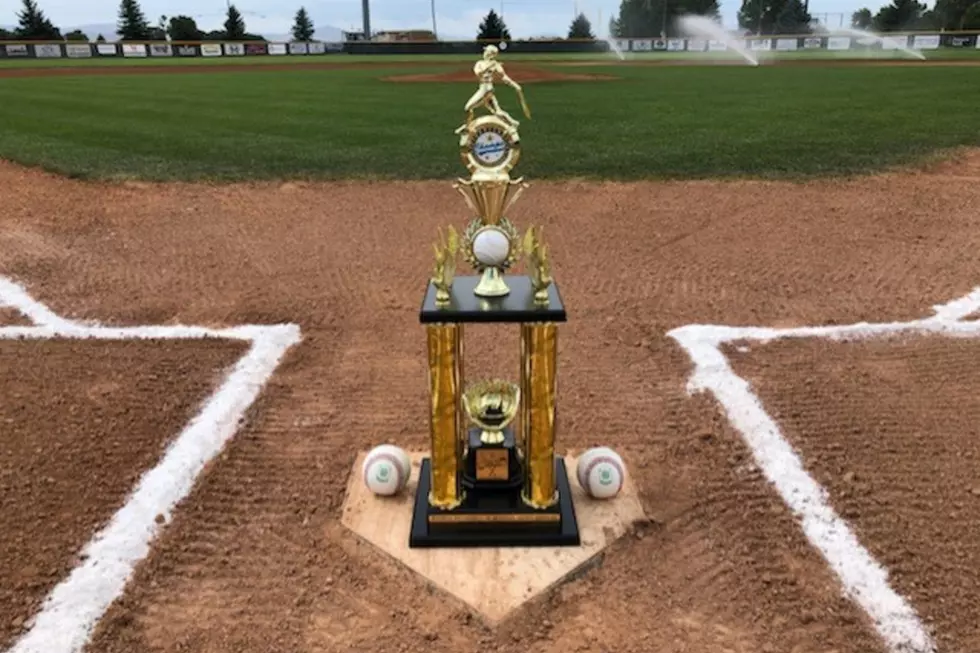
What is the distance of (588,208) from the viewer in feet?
35.9

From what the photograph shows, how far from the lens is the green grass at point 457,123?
1331cm

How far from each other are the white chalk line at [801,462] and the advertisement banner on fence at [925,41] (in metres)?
56.8

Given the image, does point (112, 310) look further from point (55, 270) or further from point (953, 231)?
point (953, 231)

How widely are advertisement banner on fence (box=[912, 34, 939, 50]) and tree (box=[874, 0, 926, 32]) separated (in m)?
11.5

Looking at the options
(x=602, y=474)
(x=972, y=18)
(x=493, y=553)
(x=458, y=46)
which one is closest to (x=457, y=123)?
(x=602, y=474)

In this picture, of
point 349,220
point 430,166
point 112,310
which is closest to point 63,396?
point 112,310

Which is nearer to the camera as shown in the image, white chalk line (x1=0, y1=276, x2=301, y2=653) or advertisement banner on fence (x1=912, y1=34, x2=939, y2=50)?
white chalk line (x1=0, y1=276, x2=301, y2=653)

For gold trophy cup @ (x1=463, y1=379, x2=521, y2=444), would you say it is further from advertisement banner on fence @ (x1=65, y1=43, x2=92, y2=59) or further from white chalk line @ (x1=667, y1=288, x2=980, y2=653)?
advertisement banner on fence @ (x1=65, y1=43, x2=92, y2=59)

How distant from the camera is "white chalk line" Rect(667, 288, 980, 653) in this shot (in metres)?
3.84

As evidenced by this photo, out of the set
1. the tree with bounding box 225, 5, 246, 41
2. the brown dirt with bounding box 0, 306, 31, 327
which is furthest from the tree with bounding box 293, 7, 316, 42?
the brown dirt with bounding box 0, 306, 31, 327

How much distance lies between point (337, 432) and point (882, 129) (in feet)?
49.5

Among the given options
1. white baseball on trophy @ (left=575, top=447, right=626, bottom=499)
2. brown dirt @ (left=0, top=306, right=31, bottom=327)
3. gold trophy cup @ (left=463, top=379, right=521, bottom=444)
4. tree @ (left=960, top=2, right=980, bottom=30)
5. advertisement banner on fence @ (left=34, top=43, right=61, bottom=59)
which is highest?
tree @ (left=960, top=2, right=980, bottom=30)

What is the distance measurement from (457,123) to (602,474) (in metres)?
15.4

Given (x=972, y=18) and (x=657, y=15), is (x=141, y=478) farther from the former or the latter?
(x=657, y=15)
